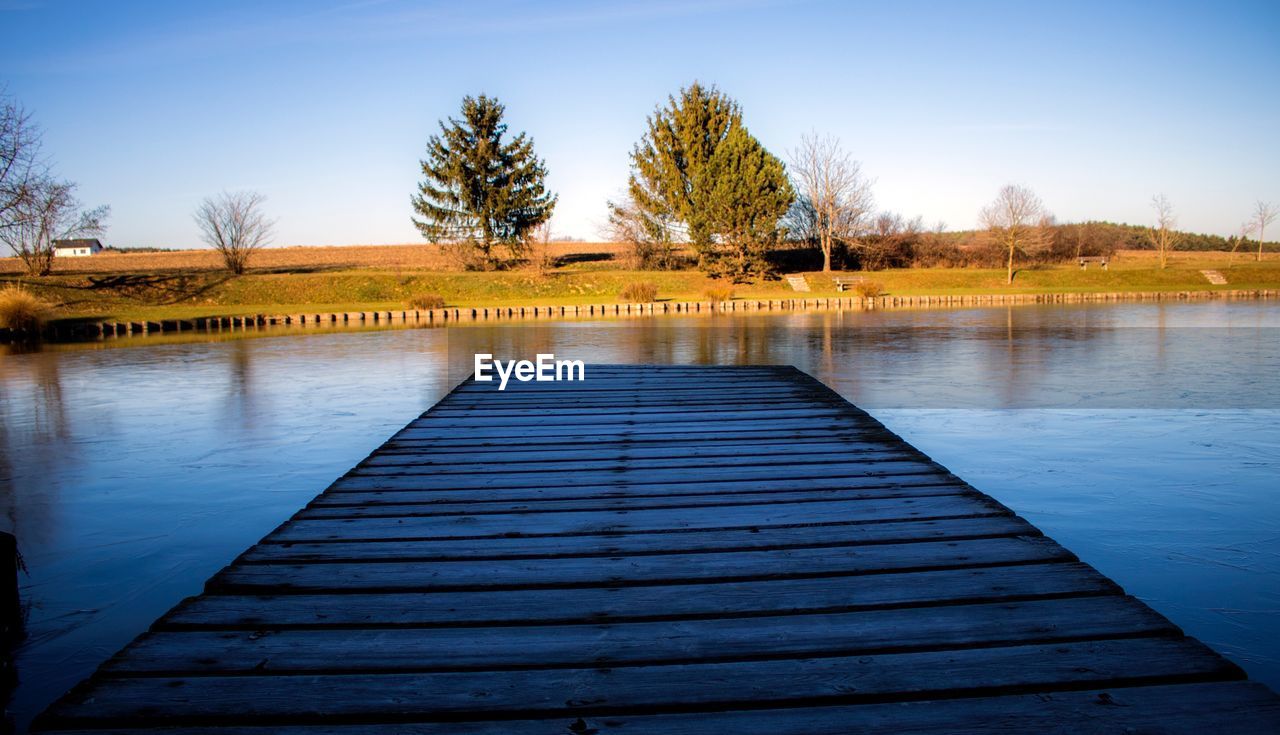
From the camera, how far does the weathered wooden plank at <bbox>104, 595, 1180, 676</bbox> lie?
252 cm

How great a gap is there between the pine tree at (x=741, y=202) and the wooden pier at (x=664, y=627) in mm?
34815

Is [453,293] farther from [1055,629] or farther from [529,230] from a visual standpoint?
[1055,629]

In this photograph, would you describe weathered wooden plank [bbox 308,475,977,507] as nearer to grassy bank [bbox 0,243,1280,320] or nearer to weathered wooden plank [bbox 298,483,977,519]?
weathered wooden plank [bbox 298,483,977,519]

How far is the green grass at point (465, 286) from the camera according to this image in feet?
104

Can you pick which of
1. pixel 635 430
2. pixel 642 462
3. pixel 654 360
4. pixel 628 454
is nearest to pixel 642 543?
pixel 642 462

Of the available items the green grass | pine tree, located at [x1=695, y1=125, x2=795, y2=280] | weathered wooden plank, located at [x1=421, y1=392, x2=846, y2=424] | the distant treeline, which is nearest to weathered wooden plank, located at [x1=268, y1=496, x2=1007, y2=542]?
weathered wooden plank, located at [x1=421, y1=392, x2=846, y2=424]

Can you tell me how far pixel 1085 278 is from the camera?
144 feet

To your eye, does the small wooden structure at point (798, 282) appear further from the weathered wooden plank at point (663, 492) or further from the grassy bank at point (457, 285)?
the weathered wooden plank at point (663, 492)

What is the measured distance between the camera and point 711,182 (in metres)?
39.7

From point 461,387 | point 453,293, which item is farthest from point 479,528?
point 453,293

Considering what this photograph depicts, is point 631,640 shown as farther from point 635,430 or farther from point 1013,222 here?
point 1013,222

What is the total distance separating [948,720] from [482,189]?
1649 inches

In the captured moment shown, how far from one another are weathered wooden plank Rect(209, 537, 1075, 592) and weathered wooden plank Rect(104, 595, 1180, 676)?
393 mm

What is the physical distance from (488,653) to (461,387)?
6.41 meters
